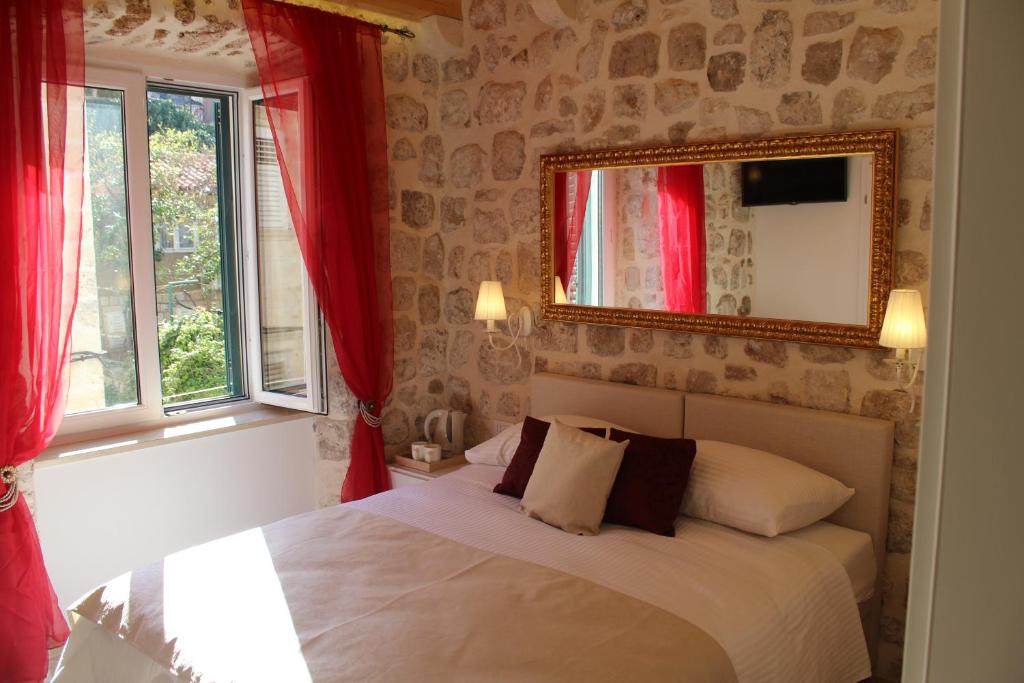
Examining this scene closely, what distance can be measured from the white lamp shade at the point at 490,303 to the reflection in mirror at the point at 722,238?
0.91 feet

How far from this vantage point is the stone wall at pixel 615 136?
278 cm

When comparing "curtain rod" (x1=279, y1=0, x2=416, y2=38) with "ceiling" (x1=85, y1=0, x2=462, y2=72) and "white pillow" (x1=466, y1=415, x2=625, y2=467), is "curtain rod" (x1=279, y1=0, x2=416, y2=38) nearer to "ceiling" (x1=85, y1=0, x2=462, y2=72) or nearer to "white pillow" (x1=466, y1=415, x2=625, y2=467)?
"ceiling" (x1=85, y1=0, x2=462, y2=72)

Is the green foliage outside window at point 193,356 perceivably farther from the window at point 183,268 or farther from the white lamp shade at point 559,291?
the white lamp shade at point 559,291

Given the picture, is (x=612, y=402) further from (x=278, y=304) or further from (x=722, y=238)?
(x=278, y=304)

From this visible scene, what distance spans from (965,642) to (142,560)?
144 inches

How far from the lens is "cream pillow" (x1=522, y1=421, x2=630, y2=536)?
110 inches

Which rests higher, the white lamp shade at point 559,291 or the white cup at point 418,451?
the white lamp shade at point 559,291

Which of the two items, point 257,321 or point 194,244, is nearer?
point 194,244

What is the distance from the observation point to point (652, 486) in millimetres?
2816

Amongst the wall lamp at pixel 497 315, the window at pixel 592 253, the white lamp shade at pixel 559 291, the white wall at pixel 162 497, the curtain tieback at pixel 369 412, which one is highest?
the window at pixel 592 253

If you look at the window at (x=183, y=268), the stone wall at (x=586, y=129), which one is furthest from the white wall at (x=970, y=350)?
the window at (x=183, y=268)

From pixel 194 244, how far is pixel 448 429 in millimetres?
1571

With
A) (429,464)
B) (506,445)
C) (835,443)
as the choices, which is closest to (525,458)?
(506,445)

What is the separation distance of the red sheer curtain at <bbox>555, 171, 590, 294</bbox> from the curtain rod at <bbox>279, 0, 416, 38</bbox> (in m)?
1.08
